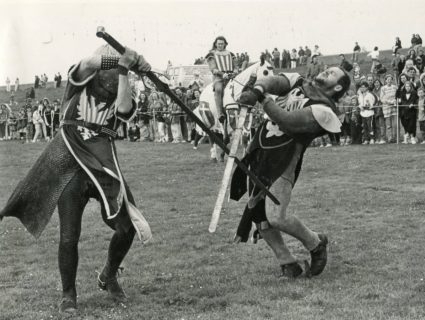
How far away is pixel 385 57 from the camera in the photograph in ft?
138

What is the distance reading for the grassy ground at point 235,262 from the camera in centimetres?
566

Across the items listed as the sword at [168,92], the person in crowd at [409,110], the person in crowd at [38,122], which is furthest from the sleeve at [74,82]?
the person in crowd at [38,122]

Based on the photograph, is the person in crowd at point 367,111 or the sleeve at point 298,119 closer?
the sleeve at point 298,119

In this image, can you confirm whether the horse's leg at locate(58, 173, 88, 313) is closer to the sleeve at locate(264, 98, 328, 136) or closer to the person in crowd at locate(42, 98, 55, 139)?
the sleeve at locate(264, 98, 328, 136)

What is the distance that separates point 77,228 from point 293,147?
202cm

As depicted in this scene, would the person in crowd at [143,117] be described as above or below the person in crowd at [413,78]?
below

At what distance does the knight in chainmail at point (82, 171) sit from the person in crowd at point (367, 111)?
46.2 ft

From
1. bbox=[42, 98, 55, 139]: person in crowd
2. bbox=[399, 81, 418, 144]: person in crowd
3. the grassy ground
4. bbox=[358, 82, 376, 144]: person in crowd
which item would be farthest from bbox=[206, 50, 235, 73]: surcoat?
bbox=[42, 98, 55, 139]: person in crowd

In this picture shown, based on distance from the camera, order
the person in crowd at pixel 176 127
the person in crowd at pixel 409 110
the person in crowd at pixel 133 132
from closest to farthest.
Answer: the person in crowd at pixel 409 110 < the person in crowd at pixel 176 127 < the person in crowd at pixel 133 132

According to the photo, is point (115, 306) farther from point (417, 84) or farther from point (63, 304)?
point (417, 84)

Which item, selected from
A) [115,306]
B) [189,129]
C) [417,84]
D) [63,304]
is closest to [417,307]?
[115,306]

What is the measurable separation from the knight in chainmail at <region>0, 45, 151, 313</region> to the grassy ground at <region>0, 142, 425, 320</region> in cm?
59

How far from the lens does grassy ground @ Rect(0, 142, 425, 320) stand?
5.66m

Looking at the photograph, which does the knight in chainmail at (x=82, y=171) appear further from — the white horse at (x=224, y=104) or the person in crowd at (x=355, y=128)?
the person in crowd at (x=355, y=128)
